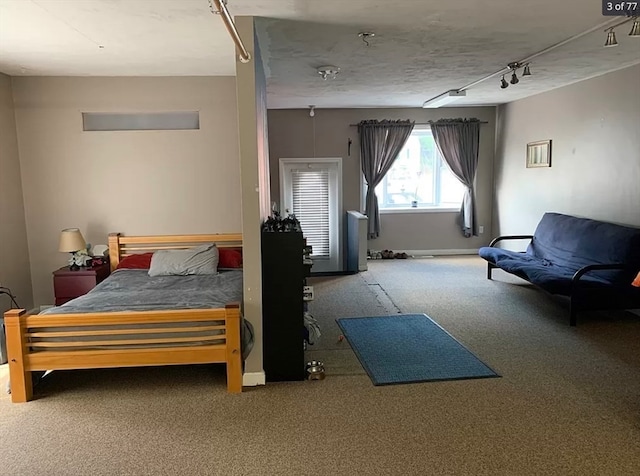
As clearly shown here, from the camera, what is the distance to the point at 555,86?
20.2 ft

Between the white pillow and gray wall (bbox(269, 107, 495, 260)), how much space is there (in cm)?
317

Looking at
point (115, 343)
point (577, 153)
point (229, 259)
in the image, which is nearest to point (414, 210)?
point (577, 153)

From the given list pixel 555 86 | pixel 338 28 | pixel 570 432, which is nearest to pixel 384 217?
pixel 555 86

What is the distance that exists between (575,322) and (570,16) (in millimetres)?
2809

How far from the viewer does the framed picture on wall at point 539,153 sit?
653cm

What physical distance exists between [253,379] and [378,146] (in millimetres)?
5396

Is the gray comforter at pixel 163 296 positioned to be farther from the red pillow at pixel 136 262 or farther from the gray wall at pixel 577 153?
the gray wall at pixel 577 153

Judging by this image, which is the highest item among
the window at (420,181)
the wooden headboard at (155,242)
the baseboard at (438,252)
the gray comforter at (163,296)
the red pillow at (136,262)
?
the window at (420,181)

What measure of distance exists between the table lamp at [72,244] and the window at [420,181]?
490 cm

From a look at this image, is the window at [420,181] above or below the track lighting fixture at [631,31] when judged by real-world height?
below

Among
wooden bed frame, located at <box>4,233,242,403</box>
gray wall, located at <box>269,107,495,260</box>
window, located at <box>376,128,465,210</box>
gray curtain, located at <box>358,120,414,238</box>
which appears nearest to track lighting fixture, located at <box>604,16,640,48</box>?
wooden bed frame, located at <box>4,233,242,403</box>

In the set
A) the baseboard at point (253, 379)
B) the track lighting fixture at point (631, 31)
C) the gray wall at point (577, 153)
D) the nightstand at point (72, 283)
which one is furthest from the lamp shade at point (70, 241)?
the gray wall at point (577, 153)

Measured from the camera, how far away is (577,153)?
19.3 ft

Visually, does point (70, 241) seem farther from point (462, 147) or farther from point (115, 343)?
point (462, 147)
